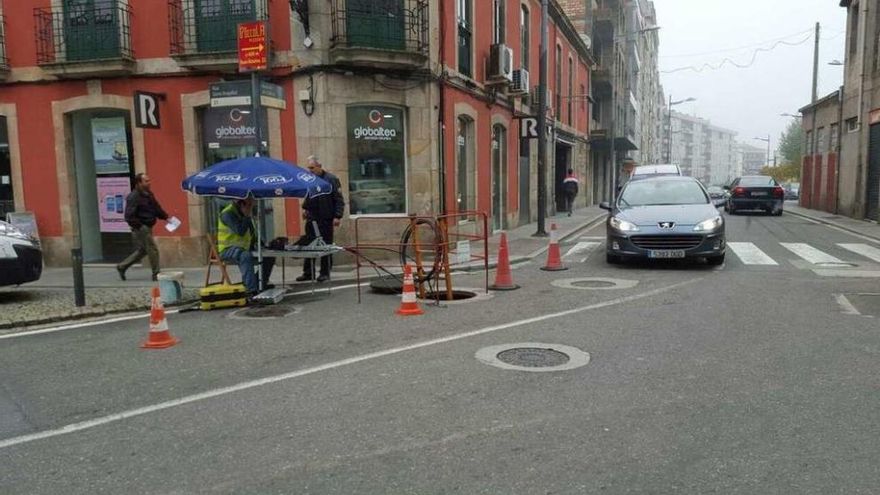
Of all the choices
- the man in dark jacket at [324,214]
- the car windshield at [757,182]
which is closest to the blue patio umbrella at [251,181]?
the man in dark jacket at [324,214]

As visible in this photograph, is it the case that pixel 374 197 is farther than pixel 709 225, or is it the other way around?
pixel 374 197

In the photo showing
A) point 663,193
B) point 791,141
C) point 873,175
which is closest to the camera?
point 663,193

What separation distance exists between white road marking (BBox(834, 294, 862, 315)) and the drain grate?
13.0ft

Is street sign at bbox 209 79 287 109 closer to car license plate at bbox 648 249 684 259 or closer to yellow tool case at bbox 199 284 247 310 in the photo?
yellow tool case at bbox 199 284 247 310

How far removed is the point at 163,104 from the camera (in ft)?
42.3

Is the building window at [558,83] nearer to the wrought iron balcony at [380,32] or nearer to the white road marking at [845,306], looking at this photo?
the wrought iron balcony at [380,32]

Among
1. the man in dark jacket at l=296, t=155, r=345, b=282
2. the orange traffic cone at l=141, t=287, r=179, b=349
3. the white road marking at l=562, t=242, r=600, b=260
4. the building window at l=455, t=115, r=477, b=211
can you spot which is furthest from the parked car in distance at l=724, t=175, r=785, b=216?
the orange traffic cone at l=141, t=287, r=179, b=349

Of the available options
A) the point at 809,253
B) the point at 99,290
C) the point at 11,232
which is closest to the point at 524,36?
the point at 809,253

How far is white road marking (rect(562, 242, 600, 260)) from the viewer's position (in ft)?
45.1

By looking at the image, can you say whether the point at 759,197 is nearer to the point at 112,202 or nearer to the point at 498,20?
the point at 498,20

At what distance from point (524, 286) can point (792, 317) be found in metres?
3.69

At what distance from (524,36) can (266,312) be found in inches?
614

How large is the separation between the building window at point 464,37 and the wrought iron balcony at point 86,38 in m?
7.14

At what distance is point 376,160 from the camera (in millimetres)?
13055
